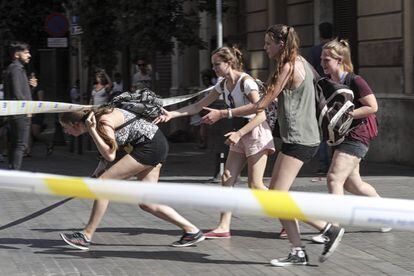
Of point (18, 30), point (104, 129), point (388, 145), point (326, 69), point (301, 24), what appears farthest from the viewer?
point (18, 30)

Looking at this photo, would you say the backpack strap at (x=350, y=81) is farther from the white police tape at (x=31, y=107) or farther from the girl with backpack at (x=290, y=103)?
the white police tape at (x=31, y=107)

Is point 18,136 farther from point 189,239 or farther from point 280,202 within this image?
point 280,202

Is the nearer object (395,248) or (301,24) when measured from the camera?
(395,248)

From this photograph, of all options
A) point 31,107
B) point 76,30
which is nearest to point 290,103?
point 31,107

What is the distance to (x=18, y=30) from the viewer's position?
975 inches

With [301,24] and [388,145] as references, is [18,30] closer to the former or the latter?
[301,24]

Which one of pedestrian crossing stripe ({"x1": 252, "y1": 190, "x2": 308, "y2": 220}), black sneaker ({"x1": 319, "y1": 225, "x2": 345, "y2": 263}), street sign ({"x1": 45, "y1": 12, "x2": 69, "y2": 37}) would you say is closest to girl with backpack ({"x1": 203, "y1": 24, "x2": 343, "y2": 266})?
black sneaker ({"x1": 319, "y1": 225, "x2": 345, "y2": 263})

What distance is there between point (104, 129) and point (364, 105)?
2157 mm

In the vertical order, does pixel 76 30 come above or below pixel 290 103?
above

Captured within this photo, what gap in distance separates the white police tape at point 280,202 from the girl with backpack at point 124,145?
2061mm

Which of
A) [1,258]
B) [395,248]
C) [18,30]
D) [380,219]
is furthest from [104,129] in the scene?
[18,30]

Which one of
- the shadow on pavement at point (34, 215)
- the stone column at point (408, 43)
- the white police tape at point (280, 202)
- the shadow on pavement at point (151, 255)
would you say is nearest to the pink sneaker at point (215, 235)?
the shadow on pavement at point (151, 255)

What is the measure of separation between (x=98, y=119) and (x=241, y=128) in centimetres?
135

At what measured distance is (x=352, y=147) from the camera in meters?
7.12
